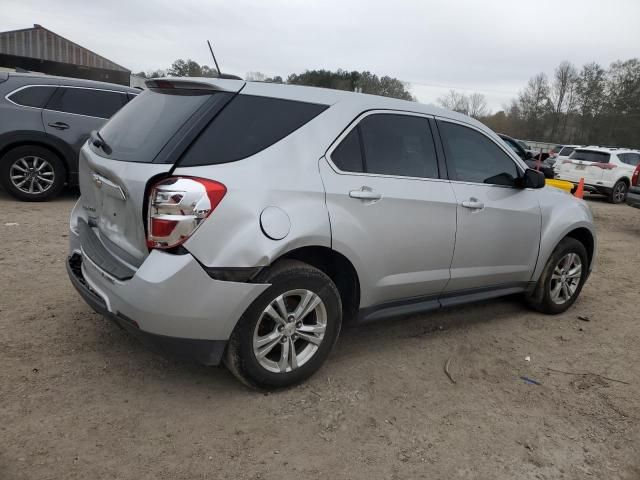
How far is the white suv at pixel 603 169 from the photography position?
14.9 m

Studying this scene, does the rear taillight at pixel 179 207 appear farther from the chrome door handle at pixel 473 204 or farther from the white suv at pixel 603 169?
the white suv at pixel 603 169

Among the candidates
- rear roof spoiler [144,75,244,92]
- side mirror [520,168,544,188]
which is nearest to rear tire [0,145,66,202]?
rear roof spoiler [144,75,244,92]

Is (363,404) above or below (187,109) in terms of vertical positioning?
below

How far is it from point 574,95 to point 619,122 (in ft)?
51.7

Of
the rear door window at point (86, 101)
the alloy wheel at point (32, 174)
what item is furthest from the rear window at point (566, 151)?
the alloy wheel at point (32, 174)

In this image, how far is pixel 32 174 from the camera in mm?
7543

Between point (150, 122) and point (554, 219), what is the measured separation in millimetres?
3330

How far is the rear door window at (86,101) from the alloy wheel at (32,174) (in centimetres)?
80

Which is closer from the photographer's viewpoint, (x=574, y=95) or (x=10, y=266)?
(x=10, y=266)

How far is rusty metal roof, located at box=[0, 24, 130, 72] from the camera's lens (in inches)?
1222

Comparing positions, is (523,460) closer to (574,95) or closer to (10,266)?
(10,266)

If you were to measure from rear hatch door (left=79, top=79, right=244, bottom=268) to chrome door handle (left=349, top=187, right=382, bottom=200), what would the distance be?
88cm

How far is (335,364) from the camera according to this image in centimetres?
345

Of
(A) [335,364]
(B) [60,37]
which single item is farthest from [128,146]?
(B) [60,37]
